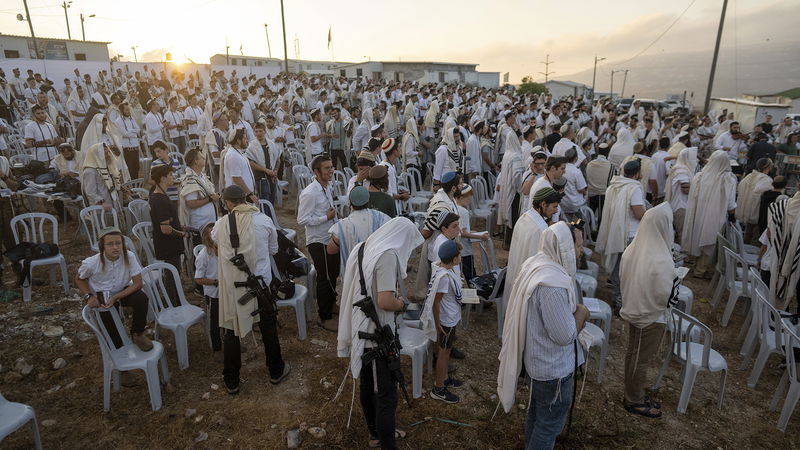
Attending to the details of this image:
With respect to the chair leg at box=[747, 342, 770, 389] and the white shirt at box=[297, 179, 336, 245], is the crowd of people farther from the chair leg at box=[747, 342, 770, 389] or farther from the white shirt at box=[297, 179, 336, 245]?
the chair leg at box=[747, 342, 770, 389]

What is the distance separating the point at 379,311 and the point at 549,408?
123 cm

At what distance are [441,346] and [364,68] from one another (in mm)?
48286

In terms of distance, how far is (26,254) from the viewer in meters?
5.42

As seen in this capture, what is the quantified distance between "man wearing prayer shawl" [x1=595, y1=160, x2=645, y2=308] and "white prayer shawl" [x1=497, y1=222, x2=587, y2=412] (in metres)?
2.76

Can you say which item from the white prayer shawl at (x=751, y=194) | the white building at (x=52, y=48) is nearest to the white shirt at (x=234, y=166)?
the white prayer shawl at (x=751, y=194)

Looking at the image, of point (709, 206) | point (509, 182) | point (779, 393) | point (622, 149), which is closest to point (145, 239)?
point (509, 182)

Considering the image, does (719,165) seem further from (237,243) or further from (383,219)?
(237,243)

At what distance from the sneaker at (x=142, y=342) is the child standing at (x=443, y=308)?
8.03 feet

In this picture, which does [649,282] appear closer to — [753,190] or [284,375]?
[284,375]

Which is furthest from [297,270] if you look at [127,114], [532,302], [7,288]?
[127,114]

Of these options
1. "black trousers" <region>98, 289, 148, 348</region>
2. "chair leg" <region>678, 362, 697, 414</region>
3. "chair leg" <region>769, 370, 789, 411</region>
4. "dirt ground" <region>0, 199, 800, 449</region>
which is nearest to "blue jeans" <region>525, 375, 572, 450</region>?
"dirt ground" <region>0, 199, 800, 449</region>

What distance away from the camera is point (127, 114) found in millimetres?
9188

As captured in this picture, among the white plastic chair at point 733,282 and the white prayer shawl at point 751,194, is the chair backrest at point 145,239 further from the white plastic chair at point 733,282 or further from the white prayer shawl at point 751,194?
the white prayer shawl at point 751,194

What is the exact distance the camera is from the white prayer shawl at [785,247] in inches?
184
